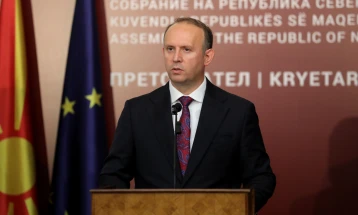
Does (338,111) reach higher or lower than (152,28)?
lower

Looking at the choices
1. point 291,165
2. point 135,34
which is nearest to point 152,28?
point 135,34

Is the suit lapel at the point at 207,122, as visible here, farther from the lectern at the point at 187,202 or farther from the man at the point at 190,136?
the lectern at the point at 187,202

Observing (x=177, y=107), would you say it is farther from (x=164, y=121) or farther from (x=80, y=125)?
(x=80, y=125)

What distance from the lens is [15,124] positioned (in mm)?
4848

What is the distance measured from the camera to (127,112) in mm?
3686

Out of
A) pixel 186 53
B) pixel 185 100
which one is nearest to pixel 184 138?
pixel 185 100

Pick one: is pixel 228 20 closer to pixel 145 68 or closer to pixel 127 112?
pixel 145 68

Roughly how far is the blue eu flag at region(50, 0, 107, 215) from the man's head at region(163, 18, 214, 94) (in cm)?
139

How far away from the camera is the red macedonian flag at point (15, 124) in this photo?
190 inches

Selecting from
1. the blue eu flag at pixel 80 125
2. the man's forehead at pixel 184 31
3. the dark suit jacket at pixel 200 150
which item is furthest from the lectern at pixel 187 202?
the blue eu flag at pixel 80 125

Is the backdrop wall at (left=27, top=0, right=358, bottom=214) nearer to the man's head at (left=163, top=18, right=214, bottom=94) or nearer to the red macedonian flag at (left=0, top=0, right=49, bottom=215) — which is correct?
the red macedonian flag at (left=0, top=0, right=49, bottom=215)

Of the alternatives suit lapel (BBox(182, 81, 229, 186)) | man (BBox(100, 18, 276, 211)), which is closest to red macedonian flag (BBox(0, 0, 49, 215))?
man (BBox(100, 18, 276, 211))

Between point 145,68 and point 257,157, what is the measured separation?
64.5 inches

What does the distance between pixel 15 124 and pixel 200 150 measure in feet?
6.05
